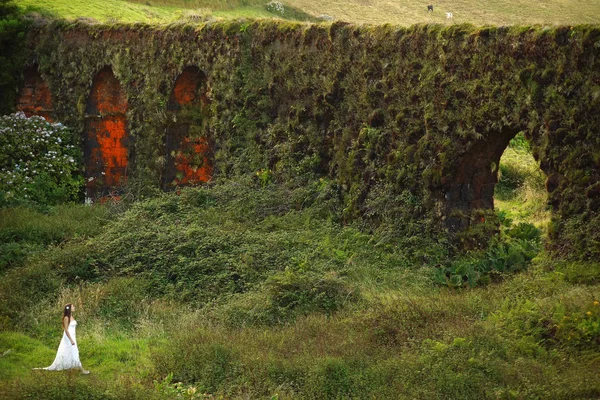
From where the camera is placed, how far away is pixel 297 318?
1126 cm

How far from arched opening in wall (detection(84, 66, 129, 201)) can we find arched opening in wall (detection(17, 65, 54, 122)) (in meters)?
1.88

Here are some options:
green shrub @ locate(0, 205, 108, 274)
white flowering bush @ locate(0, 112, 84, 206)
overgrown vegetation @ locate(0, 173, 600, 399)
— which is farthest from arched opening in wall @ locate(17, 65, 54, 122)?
overgrown vegetation @ locate(0, 173, 600, 399)

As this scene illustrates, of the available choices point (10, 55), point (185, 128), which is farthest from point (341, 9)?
point (185, 128)

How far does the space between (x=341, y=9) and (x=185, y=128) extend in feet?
44.3

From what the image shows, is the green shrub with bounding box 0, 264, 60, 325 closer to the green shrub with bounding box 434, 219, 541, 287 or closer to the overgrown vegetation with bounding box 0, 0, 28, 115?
the green shrub with bounding box 434, 219, 541, 287

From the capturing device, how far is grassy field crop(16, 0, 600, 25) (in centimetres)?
2422

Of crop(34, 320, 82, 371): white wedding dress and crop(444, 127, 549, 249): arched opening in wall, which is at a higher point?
crop(444, 127, 549, 249): arched opening in wall

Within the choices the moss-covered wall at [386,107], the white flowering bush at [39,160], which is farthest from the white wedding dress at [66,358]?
the white flowering bush at [39,160]

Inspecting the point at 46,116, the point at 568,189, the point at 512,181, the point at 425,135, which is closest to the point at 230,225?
the point at 425,135

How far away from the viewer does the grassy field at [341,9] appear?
24.2 metres

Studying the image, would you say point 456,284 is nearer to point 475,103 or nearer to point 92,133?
point 475,103

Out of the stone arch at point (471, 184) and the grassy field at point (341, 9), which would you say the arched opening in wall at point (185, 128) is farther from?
the stone arch at point (471, 184)

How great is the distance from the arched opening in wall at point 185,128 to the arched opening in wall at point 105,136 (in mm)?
1658

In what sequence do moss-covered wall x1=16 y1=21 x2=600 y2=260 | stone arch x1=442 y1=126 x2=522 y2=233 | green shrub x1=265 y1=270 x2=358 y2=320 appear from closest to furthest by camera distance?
green shrub x1=265 y1=270 x2=358 y2=320 < moss-covered wall x1=16 y1=21 x2=600 y2=260 < stone arch x1=442 y1=126 x2=522 y2=233
